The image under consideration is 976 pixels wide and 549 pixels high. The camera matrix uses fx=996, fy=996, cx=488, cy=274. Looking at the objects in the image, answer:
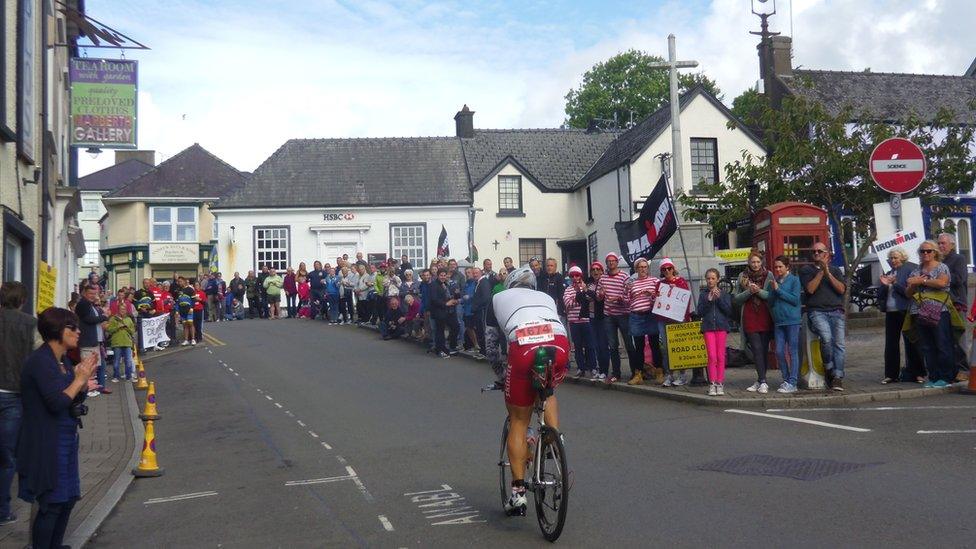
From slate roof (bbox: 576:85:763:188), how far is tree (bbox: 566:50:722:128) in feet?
68.9

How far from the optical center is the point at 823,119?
23062 mm

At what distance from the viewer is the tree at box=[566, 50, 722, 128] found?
213 feet

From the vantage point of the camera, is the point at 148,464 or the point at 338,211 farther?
the point at 338,211

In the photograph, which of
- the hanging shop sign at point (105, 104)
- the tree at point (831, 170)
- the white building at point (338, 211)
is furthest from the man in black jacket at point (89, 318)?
the white building at point (338, 211)

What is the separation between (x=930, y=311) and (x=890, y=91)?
104 ft

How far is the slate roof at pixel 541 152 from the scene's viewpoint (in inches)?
1778

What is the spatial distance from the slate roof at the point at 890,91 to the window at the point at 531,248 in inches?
488

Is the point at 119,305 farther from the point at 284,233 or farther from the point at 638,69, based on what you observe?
the point at 638,69

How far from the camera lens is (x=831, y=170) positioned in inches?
871

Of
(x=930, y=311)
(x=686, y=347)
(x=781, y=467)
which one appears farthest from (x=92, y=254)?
(x=781, y=467)

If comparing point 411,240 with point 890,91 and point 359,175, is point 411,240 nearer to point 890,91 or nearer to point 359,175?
point 359,175

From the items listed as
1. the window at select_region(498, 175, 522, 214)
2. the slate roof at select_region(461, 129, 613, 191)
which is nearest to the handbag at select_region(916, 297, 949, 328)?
the window at select_region(498, 175, 522, 214)

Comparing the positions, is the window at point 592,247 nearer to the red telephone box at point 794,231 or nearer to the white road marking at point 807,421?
the red telephone box at point 794,231

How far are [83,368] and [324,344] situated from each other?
17.8 metres
